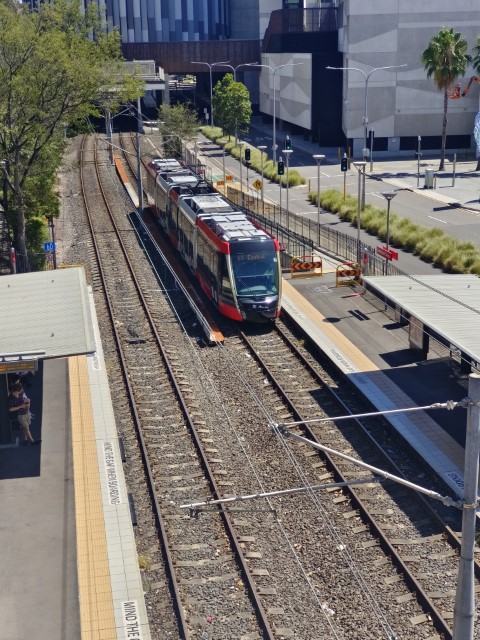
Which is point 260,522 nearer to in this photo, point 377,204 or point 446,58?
point 377,204

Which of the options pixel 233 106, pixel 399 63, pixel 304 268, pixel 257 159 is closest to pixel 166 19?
pixel 233 106

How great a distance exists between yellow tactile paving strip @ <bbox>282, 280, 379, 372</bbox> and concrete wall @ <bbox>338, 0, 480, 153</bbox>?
40.9 meters

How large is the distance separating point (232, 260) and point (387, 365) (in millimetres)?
5859

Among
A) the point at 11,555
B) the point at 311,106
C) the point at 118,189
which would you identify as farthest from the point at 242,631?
the point at 311,106

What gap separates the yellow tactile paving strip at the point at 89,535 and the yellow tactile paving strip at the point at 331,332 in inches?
294

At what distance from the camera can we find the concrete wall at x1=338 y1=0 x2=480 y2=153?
6756 cm

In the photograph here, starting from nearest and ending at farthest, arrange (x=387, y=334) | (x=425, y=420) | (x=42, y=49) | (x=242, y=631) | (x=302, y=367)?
(x=242, y=631), (x=425, y=420), (x=302, y=367), (x=387, y=334), (x=42, y=49)

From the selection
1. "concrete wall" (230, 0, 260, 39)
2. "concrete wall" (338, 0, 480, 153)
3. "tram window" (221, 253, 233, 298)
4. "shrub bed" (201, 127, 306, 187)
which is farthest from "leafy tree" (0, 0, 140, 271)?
"concrete wall" (230, 0, 260, 39)

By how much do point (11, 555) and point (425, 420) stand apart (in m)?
9.80

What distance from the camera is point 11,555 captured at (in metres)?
14.5

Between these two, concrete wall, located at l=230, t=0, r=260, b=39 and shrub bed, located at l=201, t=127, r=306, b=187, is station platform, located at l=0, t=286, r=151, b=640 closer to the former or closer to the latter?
shrub bed, located at l=201, t=127, r=306, b=187

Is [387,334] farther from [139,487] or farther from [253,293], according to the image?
[139,487]

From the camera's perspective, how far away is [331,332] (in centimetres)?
2653

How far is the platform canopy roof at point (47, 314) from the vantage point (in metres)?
18.1
